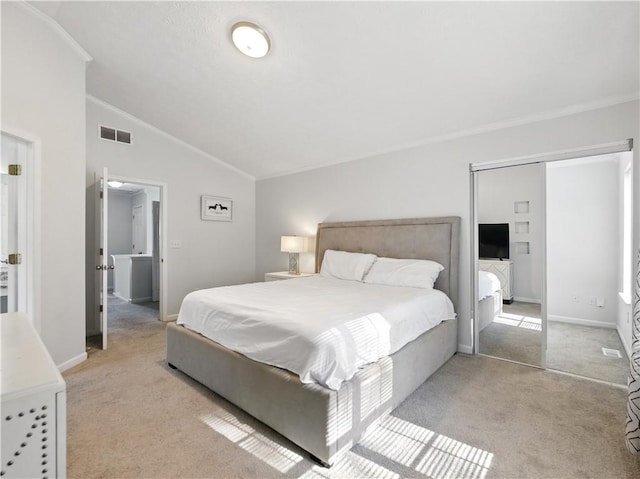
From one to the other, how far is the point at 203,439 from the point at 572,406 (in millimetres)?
2502

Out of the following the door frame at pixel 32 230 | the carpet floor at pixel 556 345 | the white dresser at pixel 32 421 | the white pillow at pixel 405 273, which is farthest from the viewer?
the white pillow at pixel 405 273

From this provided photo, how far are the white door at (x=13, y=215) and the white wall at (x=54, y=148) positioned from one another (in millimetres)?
114

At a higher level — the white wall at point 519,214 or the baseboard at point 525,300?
the white wall at point 519,214

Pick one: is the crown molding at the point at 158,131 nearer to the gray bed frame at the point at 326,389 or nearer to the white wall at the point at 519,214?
the gray bed frame at the point at 326,389

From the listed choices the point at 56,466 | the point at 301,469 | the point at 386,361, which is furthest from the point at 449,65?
the point at 56,466

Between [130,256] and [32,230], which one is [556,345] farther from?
[130,256]

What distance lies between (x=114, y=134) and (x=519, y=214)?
490cm

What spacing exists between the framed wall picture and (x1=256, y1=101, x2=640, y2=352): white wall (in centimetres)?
62

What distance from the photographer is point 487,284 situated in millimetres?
3395

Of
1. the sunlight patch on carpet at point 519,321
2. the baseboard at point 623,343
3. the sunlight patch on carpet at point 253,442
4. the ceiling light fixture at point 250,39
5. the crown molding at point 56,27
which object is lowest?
the sunlight patch on carpet at point 253,442

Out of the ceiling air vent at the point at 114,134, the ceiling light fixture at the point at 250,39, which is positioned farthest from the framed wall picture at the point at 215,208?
the ceiling light fixture at the point at 250,39

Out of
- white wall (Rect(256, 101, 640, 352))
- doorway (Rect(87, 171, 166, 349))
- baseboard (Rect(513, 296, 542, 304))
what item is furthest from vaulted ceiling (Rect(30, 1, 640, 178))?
baseboard (Rect(513, 296, 542, 304))

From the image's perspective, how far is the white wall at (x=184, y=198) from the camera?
387cm

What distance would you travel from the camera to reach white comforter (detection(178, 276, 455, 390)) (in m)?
1.70
